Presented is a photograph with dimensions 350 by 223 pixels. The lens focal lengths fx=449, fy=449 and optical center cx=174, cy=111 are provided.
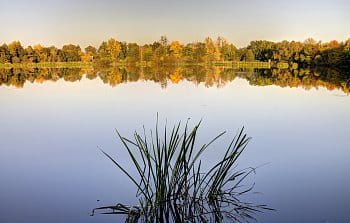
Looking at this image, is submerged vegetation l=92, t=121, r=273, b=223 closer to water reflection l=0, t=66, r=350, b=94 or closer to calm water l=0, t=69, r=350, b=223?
calm water l=0, t=69, r=350, b=223

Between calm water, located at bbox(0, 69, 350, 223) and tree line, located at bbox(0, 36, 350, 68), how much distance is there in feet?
147

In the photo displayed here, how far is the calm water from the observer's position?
14.0 feet

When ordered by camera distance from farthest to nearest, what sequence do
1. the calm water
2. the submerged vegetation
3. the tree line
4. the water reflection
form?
1. the tree line
2. the water reflection
3. the calm water
4. the submerged vegetation

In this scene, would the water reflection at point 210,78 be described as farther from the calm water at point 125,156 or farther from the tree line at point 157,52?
the tree line at point 157,52

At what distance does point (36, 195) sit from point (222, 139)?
3419mm

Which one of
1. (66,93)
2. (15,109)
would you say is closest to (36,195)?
(15,109)

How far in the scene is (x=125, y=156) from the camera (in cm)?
611

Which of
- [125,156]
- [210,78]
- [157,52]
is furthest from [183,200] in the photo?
[157,52]

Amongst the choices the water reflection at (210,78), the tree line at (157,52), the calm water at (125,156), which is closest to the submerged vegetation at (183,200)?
the calm water at (125,156)

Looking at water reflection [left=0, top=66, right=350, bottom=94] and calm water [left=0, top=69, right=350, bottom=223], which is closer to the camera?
calm water [left=0, top=69, right=350, bottom=223]

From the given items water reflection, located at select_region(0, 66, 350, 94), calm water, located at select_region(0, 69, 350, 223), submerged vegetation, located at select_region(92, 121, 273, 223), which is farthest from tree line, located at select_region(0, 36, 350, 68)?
submerged vegetation, located at select_region(92, 121, 273, 223)

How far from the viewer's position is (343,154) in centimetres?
639

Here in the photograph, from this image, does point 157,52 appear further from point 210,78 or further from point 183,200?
point 183,200

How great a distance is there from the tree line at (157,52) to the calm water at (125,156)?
147ft
